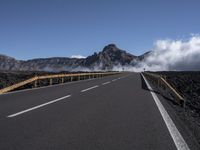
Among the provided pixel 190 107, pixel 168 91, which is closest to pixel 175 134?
pixel 190 107

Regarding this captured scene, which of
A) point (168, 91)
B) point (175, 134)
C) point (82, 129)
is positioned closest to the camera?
point (175, 134)

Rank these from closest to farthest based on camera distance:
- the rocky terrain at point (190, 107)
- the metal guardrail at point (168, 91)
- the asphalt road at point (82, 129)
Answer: the asphalt road at point (82, 129) → the rocky terrain at point (190, 107) → the metal guardrail at point (168, 91)

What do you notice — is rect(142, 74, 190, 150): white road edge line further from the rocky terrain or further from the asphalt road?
the rocky terrain

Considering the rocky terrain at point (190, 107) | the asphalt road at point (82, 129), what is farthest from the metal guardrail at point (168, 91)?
the asphalt road at point (82, 129)

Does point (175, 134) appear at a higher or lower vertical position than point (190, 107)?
higher

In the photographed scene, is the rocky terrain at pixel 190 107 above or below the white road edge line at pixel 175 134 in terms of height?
below

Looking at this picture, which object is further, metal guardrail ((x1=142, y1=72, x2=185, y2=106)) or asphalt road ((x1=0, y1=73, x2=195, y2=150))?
metal guardrail ((x1=142, y1=72, x2=185, y2=106))

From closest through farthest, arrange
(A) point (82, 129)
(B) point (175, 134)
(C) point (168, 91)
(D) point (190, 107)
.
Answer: (B) point (175, 134), (A) point (82, 129), (D) point (190, 107), (C) point (168, 91)

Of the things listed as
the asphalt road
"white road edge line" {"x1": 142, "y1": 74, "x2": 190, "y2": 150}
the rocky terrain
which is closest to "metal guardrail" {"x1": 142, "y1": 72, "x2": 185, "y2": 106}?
the rocky terrain

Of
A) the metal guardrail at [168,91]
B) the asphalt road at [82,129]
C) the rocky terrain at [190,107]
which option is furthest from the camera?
the metal guardrail at [168,91]

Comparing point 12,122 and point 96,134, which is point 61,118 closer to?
point 12,122

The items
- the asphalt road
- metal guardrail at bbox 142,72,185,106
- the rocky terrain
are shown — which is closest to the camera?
the asphalt road

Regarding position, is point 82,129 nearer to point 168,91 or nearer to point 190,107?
point 190,107

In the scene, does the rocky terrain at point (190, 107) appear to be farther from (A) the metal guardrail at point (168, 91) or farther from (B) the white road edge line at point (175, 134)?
(B) the white road edge line at point (175, 134)
